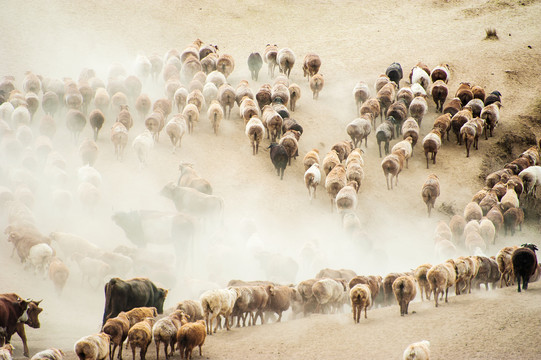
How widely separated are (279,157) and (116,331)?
34.0 feet

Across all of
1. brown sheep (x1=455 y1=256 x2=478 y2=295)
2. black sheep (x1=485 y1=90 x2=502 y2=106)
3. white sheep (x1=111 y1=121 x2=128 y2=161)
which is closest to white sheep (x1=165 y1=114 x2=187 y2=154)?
white sheep (x1=111 y1=121 x2=128 y2=161)

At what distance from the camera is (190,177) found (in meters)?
16.6

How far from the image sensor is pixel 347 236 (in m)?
16.6

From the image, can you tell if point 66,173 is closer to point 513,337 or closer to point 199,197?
point 199,197

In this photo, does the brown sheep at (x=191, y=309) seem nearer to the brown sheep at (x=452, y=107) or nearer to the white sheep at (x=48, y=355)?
the white sheep at (x=48, y=355)

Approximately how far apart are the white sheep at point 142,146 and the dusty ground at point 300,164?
0.35 m

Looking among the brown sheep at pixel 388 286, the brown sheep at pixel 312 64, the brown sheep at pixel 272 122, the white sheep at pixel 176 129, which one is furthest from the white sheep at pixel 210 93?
the brown sheep at pixel 388 286

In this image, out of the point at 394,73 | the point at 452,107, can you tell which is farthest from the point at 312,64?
the point at 452,107

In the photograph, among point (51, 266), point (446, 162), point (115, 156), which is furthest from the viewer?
point (446, 162)

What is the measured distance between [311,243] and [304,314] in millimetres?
3350

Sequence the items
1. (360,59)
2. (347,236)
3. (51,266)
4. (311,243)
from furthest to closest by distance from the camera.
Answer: (360,59) < (347,236) < (311,243) < (51,266)

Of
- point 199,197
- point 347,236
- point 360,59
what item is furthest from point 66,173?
point 360,59

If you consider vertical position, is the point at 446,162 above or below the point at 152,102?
below

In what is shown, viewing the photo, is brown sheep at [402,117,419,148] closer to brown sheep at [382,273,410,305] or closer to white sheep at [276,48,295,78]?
white sheep at [276,48,295,78]
